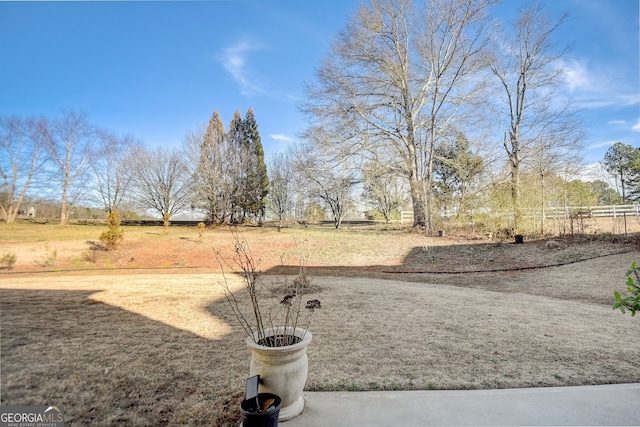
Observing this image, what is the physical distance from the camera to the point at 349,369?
2.55 metres

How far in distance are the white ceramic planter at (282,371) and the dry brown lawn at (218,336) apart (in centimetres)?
36

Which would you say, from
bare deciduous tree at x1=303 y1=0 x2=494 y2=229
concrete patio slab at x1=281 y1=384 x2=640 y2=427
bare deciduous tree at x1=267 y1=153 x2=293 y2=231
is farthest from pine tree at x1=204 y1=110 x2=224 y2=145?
concrete patio slab at x1=281 y1=384 x2=640 y2=427

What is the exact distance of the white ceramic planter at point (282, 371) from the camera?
1.79m

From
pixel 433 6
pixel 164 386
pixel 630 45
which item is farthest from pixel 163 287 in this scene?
pixel 433 6

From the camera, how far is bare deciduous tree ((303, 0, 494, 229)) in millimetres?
12742

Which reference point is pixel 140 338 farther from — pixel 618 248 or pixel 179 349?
pixel 618 248

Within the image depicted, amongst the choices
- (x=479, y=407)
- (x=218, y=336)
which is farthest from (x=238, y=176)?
(x=479, y=407)

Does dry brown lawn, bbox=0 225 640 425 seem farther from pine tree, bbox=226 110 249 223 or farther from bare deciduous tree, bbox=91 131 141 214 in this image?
pine tree, bbox=226 110 249 223

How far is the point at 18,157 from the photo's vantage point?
192cm

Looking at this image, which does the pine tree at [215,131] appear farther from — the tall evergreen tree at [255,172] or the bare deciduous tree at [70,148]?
the bare deciduous tree at [70,148]

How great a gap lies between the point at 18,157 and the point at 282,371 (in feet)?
7.46

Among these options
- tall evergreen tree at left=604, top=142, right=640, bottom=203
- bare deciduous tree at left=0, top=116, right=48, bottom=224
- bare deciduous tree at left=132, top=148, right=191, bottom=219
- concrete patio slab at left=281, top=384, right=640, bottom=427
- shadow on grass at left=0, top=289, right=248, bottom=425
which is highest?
tall evergreen tree at left=604, top=142, right=640, bottom=203

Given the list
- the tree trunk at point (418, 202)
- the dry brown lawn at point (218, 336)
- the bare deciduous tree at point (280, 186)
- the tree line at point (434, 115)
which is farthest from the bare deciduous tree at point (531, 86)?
the bare deciduous tree at point (280, 186)

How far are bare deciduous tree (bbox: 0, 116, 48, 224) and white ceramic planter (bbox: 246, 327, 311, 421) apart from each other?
1.93m
